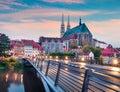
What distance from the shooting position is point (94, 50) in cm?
15338

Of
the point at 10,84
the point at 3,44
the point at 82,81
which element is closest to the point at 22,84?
the point at 10,84

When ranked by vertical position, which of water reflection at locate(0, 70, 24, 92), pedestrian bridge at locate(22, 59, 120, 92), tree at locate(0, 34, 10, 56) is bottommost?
water reflection at locate(0, 70, 24, 92)

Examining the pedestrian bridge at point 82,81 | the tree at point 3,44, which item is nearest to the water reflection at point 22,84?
the pedestrian bridge at point 82,81

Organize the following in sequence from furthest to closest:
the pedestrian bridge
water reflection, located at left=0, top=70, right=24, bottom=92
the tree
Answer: the tree → water reflection, located at left=0, top=70, right=24, bottom=92 → the pedestrian bridge

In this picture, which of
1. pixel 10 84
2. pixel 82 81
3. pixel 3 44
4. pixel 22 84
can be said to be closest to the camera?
pixel 82 81

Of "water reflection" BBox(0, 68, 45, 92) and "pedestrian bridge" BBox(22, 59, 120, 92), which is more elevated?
"pedestrian bridge" BBox(22, 59, 120, 92)

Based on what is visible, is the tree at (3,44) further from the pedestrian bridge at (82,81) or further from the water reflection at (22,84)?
the pedestrian bridge at (82,81)

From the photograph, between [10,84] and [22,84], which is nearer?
[22,84]

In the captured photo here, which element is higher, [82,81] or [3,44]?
[3,44]

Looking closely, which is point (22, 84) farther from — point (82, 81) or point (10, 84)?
point (82, 81)

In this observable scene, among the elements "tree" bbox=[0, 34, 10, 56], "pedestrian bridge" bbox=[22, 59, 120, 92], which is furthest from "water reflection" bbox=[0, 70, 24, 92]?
"tree" bbox=[0, 34, 10, 56]

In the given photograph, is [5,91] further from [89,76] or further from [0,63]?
[0,63]

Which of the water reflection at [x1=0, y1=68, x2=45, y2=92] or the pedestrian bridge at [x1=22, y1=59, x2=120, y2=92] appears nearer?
the pedestrian bridge at [x1=22, y1=59, x2=120, y2=92]

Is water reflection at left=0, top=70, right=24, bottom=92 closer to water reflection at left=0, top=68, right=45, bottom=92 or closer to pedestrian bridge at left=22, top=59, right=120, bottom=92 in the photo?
water reflection at left=0, top=68, right=45, bottom=92
